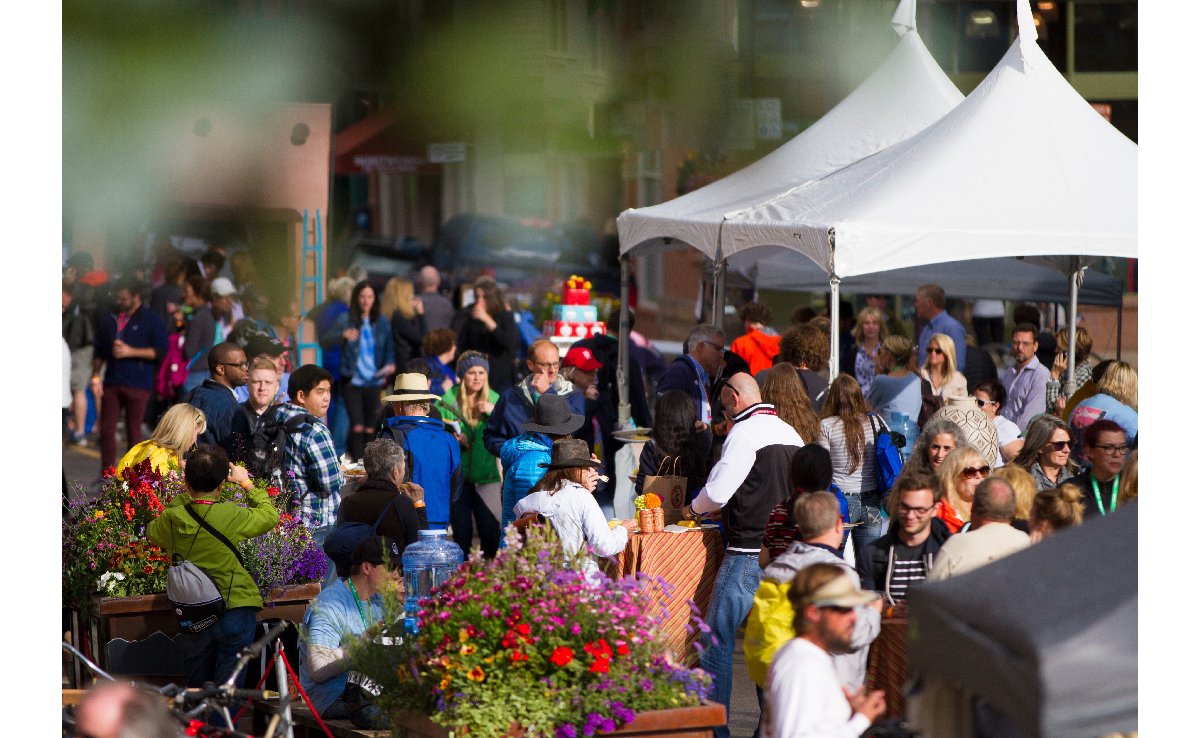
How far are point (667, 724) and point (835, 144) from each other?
739cm

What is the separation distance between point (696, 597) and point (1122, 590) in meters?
4.16

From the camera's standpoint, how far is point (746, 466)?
6.97m

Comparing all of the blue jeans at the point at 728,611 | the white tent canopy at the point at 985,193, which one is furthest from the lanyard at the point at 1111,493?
the white tent canopy at the point at 985,193

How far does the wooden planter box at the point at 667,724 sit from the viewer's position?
498cm

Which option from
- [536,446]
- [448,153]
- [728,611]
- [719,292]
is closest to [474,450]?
[536,446]

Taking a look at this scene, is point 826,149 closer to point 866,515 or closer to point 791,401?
point 791,401

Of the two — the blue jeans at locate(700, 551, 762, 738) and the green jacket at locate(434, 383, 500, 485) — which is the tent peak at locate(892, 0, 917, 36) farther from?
the blue jeans at locate(700, 551, 762, 738)

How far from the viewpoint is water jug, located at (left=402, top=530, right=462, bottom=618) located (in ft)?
21.0

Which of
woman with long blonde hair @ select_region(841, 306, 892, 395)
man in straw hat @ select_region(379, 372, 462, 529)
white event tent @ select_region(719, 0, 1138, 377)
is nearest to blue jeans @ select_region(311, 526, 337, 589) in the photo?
man in straw hat @ select_region(379, 372, 462, 529)

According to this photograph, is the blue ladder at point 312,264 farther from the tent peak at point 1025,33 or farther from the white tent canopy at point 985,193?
the tent peak at point 1025,33

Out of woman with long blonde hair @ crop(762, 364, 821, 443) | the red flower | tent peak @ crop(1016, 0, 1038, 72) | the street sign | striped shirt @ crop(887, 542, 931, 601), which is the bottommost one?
the red flower

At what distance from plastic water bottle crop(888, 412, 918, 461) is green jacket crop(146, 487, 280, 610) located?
3.86 m

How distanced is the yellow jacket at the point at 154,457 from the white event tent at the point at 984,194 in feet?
12.1

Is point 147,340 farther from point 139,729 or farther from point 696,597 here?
point 139,729
